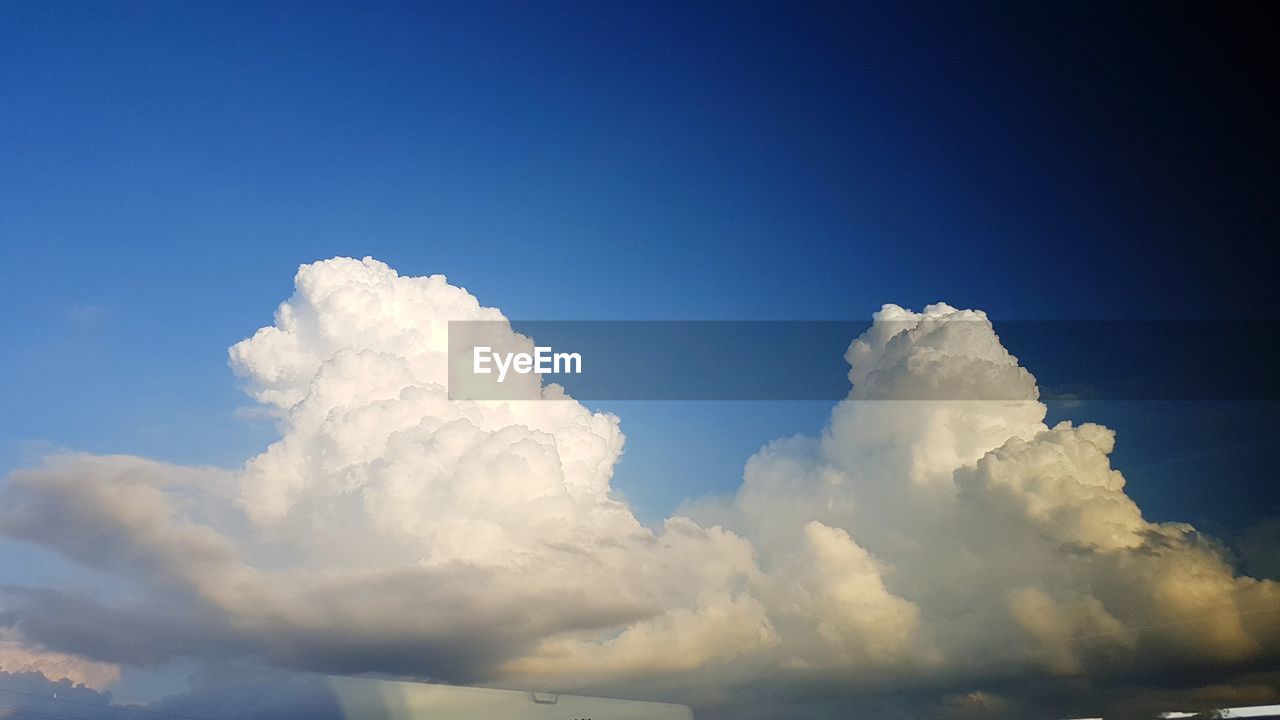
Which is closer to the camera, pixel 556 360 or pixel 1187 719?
pixel 1187 719

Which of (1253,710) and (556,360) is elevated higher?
(556,360)

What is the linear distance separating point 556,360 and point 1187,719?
14.2 m

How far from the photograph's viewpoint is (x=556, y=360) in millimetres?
17391

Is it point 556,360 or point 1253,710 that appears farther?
point 556,360

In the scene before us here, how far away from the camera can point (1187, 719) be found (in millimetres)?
13375

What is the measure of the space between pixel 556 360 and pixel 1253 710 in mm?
15588

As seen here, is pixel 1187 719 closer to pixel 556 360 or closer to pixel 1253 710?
pixel 1253 710

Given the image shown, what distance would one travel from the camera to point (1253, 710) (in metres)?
14.0

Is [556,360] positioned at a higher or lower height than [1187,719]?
higher

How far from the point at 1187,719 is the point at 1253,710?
184cm

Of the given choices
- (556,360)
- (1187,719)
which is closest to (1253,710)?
(1187,719)
